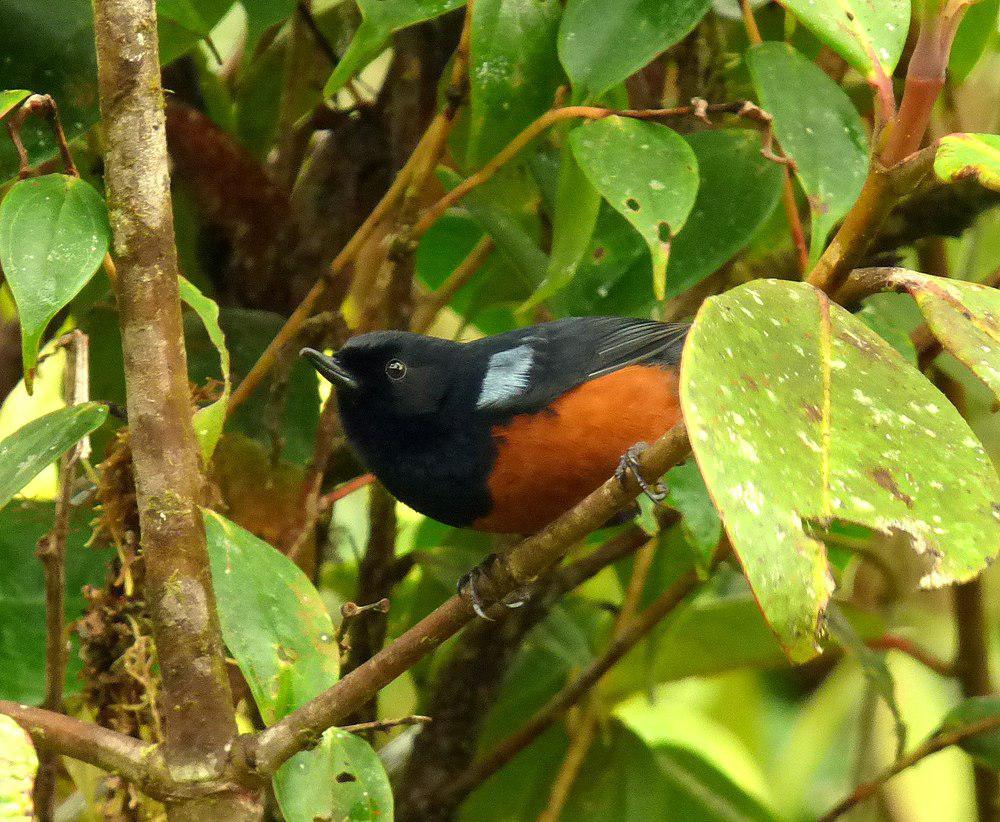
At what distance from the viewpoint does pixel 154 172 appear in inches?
52.9

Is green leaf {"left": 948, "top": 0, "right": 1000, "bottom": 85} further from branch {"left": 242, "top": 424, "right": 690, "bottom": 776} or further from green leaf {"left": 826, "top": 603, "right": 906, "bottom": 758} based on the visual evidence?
branch {"left": 242, "top": 424, "right": 690, "bottom": 776}

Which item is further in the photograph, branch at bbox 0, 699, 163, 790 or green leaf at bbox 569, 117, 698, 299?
green leaf at bbox 569, 117, 698, 299

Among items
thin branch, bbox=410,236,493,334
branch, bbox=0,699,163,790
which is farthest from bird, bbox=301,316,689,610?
branch, bbox=0,699,163,790

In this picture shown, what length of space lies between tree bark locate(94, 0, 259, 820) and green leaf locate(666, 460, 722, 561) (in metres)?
0.80

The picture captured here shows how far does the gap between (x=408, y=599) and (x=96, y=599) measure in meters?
1.04

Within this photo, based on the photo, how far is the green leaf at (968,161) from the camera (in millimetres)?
1023

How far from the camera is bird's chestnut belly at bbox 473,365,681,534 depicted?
2.07 meters

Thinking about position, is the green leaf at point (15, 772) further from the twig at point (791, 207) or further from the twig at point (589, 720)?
the twig at point (589, 720)

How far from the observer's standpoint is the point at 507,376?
7.07ft

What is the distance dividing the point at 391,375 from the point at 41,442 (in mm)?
815

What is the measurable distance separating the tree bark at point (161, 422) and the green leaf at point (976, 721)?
57.0 inches

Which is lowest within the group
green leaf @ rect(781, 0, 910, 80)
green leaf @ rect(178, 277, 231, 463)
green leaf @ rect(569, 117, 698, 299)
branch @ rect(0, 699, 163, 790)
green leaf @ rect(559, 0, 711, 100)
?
branch @ rect(0, 699, 163, 790)

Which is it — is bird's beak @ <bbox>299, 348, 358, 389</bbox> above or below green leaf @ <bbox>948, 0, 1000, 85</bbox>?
below

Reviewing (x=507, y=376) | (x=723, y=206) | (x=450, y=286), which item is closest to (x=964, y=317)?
(x=723, y=206)
